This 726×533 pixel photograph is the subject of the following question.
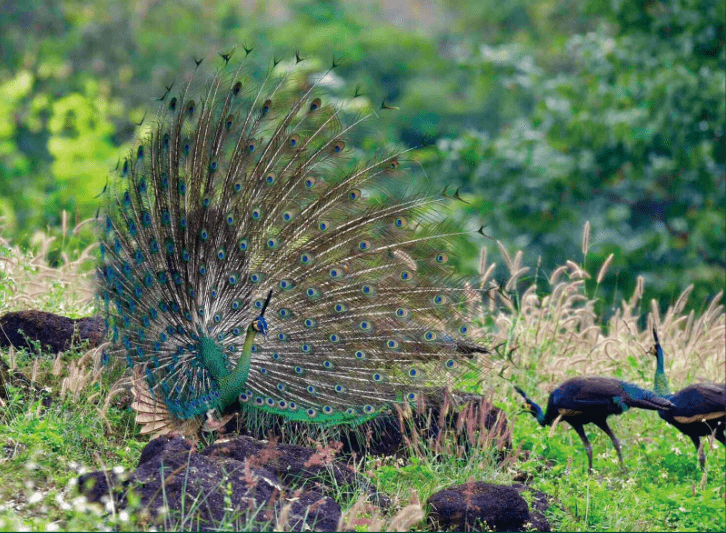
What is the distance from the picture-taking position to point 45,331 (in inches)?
276

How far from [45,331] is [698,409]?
14.8ft

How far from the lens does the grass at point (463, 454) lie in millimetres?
5227

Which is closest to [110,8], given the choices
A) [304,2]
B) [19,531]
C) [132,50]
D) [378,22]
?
[132,50]

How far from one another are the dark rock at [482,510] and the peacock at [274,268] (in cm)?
109

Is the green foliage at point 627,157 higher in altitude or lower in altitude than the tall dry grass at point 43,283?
higher

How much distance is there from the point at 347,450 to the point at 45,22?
21502mm

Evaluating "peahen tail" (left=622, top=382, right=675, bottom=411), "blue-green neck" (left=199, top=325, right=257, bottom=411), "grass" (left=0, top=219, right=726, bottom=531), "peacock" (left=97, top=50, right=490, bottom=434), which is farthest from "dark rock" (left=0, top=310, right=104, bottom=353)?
"peahen tail" (left=622, top=382, right=675, bottom=411)

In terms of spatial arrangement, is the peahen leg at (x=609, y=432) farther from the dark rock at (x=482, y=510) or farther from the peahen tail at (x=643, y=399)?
the dark rock at (x=482, y=510)

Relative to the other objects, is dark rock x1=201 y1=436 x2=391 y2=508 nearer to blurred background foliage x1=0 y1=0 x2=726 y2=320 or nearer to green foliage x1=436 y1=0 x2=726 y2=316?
blurred background foliage x1=0 y1=0 x2=726 y2=320

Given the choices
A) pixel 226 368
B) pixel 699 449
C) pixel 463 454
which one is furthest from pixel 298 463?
pixel 699 449

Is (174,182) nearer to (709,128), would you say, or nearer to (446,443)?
(446,443)

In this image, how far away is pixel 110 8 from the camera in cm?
2581

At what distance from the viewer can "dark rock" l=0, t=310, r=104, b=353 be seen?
22.7 ft

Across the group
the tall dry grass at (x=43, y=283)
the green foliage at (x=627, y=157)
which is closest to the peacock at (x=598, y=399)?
the tall dry grass at (x=43, y=283)
